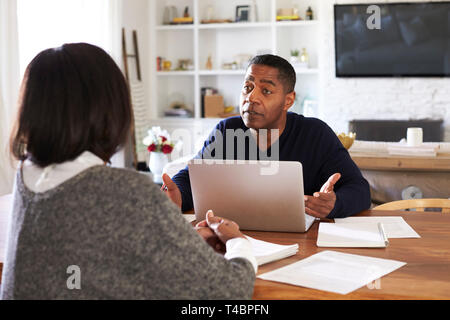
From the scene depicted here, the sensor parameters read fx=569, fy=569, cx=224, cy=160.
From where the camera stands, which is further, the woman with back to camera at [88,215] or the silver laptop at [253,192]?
the silver laptop at [253,192]

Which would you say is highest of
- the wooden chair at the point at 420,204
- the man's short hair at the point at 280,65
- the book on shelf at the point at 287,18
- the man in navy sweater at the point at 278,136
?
the book on shelf at the point at 287,18

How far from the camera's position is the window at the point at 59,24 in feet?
14.2

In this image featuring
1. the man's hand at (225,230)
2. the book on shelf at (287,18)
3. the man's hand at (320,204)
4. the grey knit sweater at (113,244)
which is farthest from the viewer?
the book on shelf at (287,18)

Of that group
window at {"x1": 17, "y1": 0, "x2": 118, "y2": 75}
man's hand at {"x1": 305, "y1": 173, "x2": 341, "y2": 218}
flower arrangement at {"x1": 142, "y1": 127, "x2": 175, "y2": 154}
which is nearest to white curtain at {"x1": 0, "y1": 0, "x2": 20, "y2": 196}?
window at {"x1": 17, "y1": 0, "x2": 118, "y2": 75}

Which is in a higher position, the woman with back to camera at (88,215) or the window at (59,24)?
the window at (59,24)

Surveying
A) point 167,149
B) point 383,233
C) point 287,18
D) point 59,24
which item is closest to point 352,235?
point 383,233

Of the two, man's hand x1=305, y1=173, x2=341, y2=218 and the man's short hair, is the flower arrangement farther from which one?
man's hand x1=305, y1=173, x2=341, y2=218

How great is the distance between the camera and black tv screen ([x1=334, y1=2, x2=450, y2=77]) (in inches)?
228

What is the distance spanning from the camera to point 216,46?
21.9 feet

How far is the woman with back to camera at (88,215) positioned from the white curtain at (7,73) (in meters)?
2.92

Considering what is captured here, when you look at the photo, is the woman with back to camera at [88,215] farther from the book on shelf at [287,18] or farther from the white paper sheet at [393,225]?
the book on shelf at [287,18]

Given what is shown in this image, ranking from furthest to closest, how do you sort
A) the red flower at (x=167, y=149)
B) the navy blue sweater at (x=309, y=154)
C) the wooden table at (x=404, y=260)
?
the red flower at (x=167, y=149) < the navy blue sweater at (x=309, y=154) < the wooden table at (x=404, y=260)

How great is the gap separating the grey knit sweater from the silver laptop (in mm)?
602

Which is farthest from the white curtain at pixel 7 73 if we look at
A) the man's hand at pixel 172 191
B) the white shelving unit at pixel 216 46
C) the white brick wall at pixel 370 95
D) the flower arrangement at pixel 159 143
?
the white brick wall at pixel 370 95
